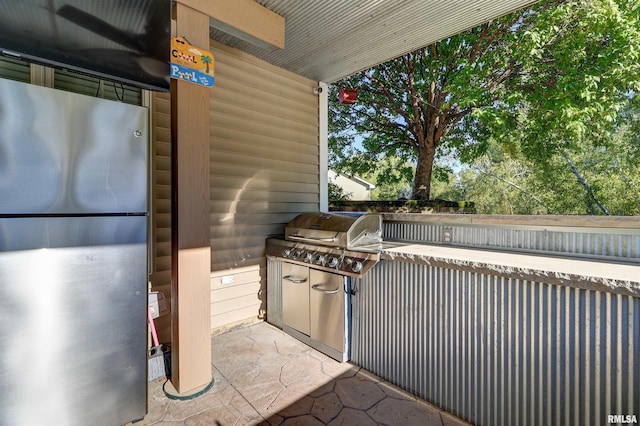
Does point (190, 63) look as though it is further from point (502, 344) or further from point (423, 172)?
point (423, 172)

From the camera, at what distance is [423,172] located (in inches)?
314

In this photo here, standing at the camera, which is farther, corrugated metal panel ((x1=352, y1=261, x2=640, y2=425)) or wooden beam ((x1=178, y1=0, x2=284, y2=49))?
wooden beam ((x1=178, y1=0, x2=284, y2=49))

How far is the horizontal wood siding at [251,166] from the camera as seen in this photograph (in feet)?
10.1

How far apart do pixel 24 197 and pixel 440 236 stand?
2.86 meters

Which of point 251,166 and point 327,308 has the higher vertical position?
point 251,166

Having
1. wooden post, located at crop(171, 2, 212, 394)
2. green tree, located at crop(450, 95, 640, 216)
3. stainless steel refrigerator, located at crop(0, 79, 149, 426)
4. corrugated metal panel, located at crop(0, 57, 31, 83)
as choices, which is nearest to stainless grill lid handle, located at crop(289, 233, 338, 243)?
wooden post, located at crop(171, 2, 212, 394)

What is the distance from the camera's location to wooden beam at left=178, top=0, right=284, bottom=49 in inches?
86.5

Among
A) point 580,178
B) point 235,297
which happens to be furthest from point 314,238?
point 580,178

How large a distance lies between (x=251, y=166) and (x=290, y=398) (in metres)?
2.27

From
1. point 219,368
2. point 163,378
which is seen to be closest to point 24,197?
point 163,378

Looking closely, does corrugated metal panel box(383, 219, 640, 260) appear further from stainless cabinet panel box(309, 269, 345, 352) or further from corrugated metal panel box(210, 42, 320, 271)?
corrugated metal panel box(210, 42, 320, 271)

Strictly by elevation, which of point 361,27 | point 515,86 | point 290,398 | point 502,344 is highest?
point 515,86

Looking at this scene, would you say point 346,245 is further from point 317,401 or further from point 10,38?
point 10,38

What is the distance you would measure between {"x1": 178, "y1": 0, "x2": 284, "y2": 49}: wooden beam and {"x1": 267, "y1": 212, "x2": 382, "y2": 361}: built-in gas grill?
167 centimetres
